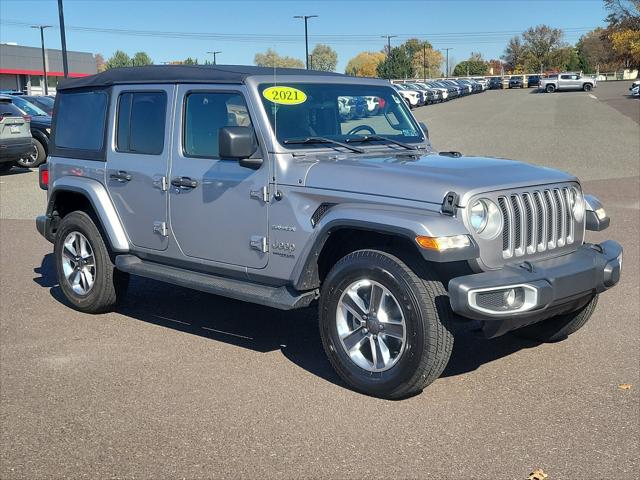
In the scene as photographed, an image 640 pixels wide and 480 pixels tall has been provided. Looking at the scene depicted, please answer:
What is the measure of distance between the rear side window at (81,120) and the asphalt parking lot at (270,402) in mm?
1486

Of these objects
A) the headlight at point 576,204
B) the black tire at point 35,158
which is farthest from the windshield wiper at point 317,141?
the black tire at point 35,158

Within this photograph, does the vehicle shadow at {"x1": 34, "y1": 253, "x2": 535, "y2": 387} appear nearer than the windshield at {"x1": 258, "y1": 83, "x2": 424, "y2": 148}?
No

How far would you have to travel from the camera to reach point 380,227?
14.6 ft

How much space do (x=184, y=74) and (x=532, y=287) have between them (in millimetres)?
3051

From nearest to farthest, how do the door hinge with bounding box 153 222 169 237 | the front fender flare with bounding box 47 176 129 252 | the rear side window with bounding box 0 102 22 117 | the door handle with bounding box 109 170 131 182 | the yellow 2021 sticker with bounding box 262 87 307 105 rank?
the yellow 2021 sticker with bounding box 262 87 307 105
the door hinge with bounding box 153 222 169 237
the door handle with bounding box 109 170 131 182
the front fender flare with bounding box 47 176 129 252
the rear side window with bounding box 0 102 22 117

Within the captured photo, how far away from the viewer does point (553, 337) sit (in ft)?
18.4

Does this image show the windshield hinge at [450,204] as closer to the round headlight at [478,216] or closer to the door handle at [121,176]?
the round headlight at [478,216]

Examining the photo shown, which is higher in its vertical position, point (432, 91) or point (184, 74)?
point (432, 91)

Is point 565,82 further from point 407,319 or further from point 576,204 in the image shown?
point 407,319

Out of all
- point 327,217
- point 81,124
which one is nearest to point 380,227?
point 327,217

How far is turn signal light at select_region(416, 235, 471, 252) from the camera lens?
13.8 feet

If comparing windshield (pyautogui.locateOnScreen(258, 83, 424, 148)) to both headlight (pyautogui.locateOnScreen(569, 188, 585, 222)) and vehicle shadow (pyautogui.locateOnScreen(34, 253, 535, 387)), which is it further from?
vehicle shadow (pyautogui.locateOnScreen(34, 253, 535, 387))

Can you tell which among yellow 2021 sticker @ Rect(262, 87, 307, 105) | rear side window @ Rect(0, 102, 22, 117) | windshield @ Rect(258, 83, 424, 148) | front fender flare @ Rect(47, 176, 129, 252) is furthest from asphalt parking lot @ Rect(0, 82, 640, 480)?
rear side window @ Rect(0, 102, 22, 117)

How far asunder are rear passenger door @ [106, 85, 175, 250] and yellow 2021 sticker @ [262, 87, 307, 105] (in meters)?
0.91
